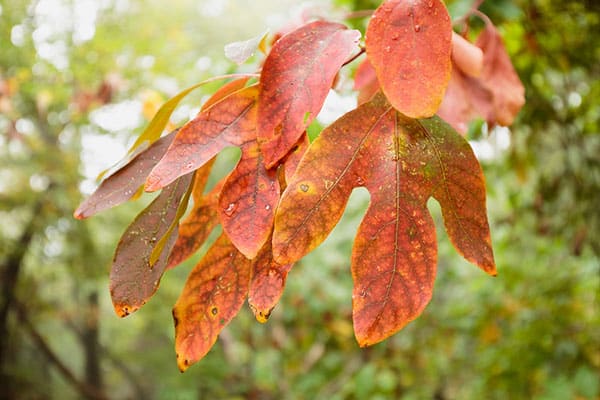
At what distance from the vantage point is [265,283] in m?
0.41

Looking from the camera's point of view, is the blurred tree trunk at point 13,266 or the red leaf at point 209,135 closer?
the red leaf at point 209,135

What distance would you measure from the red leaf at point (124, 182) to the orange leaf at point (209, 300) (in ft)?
0.32

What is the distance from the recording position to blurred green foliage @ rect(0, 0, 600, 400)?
5.52ft

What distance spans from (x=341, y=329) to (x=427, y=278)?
272 cm

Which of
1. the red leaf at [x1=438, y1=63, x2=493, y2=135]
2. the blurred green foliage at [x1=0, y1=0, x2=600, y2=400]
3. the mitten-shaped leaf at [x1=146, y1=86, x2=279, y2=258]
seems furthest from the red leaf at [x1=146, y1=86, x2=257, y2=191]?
the blurred green foliage at [x1=0, y1=0, x2=600, y2=400]

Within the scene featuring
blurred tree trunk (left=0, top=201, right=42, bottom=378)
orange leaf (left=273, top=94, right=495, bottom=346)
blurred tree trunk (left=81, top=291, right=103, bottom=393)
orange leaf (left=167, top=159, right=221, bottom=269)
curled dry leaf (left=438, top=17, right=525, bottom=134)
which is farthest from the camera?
blurred tree trunk (left=81, top=291, right=103, bottom=393)

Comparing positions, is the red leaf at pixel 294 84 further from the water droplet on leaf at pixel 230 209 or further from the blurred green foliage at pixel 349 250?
the blurred green foliage at pixel 349 250

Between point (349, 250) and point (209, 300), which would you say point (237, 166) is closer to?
point (209, 300)

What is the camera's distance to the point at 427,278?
40 cm

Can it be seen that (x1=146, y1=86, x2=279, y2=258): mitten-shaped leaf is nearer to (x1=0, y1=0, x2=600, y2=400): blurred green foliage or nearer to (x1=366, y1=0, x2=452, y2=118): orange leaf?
(x1=366, y1=0, x2=452, y2=118): orange leaf

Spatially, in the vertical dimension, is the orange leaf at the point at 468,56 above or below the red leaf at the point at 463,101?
above

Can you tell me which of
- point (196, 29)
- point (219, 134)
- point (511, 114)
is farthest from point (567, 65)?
point (196, 29)

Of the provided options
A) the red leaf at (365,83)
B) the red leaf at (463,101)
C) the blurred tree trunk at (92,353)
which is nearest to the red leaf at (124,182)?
the red leaf at (365,83)

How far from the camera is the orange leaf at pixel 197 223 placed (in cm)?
50
